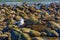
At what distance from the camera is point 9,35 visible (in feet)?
42.7

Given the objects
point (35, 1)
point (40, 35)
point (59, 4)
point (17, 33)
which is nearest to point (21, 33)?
point (17, 33)

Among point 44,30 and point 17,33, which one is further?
point 44,30

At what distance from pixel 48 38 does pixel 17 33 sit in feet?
5.59

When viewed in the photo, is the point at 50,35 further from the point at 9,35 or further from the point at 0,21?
the point at 0,21

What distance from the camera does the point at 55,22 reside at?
16578mm

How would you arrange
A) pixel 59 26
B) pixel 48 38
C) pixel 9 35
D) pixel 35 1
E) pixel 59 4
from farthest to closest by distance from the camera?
pixel 35 1, pixel 59 4, pixel 59 26, pixel 48 38, pixel 9 35

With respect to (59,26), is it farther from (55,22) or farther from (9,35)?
(9,35)

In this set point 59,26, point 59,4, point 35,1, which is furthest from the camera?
point 35,1

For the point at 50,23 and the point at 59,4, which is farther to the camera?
the point at 59,4

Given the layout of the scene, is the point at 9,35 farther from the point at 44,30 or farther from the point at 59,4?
the point at 59,4

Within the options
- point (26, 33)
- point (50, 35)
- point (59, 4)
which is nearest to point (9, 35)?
point (26, 33)

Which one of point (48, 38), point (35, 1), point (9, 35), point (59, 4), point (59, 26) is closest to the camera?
point (9, 35)

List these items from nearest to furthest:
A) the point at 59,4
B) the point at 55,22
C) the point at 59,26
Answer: the point at 59,26, the point at 55,22, the point at 59,4

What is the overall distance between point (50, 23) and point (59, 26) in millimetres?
762
